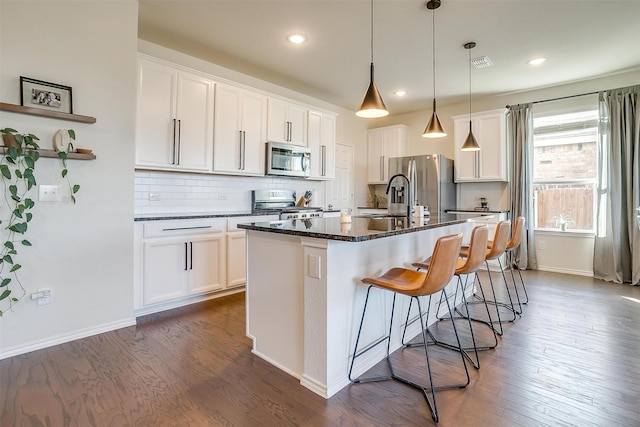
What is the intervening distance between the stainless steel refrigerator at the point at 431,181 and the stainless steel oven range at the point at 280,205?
1.76 m

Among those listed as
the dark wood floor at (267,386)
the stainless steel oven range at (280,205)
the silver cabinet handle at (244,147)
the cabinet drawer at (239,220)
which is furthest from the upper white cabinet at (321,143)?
the dark wood floor at (267,386)

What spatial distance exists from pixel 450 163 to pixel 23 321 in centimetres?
572

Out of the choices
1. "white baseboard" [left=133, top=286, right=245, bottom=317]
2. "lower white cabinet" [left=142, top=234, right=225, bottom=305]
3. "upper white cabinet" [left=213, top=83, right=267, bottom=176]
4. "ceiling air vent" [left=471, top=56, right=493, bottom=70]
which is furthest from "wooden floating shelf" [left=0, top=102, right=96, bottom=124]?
"ceiling air vent" [left=471, top=56, right=493, bottom=70]

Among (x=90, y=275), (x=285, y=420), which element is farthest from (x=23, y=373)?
(x=285, y=420)

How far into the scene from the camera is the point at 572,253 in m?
4.81

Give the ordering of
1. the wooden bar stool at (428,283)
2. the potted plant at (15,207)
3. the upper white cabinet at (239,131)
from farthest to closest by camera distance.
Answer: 1. the upper white cabinet at (239,131)
2. the potted plant at (15,207)
3. the wooden bar stool at (428,283)

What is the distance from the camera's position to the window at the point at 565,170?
4.72 m

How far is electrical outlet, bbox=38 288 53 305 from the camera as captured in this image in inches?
92.6

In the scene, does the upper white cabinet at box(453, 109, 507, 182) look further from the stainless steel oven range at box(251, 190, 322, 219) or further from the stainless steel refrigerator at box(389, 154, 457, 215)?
the stainless steel oven range at box(251, 190, 322, 219)

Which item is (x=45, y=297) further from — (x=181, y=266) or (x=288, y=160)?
(x=288, y=160)

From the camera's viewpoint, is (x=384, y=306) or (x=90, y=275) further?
(x=90, y=275)

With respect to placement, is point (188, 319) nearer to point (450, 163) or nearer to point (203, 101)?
point (203, 101)

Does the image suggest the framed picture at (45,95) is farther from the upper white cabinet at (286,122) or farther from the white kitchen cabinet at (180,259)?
the upper white cabinet at (286,122)

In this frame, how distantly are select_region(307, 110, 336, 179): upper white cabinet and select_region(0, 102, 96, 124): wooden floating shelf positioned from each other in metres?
2.95
